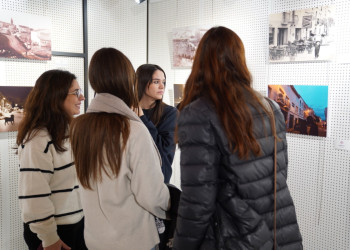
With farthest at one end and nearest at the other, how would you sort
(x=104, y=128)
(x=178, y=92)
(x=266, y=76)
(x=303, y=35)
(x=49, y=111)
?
(x=178, y=92)
(x=266, y=76)
(x=303, y=35)
(x=49, y=111)
(x=104, y=128)

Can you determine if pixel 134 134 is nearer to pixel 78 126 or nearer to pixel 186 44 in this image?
pixel 78 126

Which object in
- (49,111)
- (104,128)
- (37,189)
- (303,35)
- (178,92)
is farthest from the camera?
(178,92)

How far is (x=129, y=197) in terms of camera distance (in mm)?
1581

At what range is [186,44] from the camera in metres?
3.61

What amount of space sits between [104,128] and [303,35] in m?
1.95

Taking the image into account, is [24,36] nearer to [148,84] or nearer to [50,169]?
[148,84]

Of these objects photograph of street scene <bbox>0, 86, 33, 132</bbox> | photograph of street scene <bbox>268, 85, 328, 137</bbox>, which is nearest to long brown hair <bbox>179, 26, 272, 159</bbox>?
photograph of street scene <bbox>268, 85, 328, 137</bbox>

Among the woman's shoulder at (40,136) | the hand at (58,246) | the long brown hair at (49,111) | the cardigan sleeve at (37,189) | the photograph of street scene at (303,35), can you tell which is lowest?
the hand at (58,246)

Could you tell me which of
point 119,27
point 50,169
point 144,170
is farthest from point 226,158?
point 119,27

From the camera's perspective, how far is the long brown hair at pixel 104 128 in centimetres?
149

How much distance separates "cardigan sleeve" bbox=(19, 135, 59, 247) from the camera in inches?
70.3

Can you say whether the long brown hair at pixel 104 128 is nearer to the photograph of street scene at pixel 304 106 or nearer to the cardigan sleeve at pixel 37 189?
the cardigan sleeve at pixel 37 189

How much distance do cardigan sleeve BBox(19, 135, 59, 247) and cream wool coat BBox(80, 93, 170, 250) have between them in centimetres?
31

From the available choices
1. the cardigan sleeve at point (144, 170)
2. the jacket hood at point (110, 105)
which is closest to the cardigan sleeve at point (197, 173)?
the cardigan sleeve at point (144, 170)
